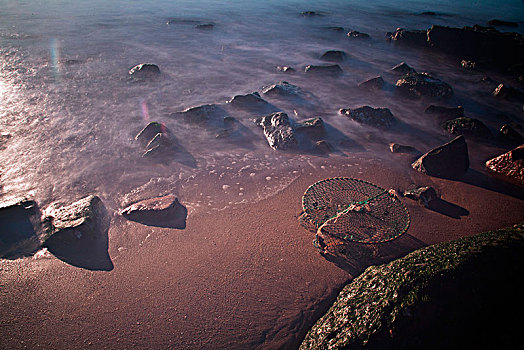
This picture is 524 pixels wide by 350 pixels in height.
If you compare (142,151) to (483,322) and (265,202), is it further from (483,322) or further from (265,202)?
(483,322)

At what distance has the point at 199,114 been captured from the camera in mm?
9320

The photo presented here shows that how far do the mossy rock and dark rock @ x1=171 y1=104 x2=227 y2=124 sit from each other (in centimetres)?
728

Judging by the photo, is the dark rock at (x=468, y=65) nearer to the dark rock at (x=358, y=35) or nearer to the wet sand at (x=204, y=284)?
the dark rock at (x=358, y=35)


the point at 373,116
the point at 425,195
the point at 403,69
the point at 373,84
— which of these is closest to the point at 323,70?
the point at 373,84

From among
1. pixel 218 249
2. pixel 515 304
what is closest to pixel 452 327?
pixel 515 304

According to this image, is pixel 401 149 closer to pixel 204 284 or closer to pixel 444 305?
pixel 444 305

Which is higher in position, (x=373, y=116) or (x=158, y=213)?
(x=373, y=116)

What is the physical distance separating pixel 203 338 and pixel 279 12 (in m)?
29.8

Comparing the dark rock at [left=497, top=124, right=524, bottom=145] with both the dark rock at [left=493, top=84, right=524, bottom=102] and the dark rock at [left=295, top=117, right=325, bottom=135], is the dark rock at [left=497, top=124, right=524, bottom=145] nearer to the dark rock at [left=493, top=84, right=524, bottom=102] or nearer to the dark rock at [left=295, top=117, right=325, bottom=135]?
the dark rock at [left=493, top=84, right=524, bottom=102]

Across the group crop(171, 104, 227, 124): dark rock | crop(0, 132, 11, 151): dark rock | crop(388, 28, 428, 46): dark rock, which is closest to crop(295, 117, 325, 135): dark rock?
crop(171, 104, 227, 124): dark rock

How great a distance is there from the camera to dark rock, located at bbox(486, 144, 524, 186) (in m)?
6.66

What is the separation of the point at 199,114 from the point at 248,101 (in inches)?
77.3

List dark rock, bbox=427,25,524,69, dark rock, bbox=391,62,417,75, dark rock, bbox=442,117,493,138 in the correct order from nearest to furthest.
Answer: dark rock, bbox=442,117,493,138 → dark rock, bbox=391,62,417,75 → dark rock, bbox=427,25,524,69

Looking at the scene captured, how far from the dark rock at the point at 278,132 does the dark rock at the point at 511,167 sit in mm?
5003
